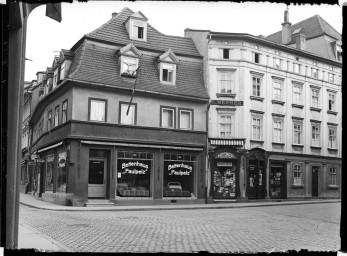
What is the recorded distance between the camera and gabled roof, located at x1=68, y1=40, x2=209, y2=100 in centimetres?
1833

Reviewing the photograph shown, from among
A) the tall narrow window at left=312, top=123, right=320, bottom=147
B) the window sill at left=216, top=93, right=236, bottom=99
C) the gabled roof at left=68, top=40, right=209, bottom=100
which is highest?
the gabled roof at left=68, top=40, right=209, bottom=100

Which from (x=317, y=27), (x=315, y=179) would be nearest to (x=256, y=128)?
(x=315, y=179)

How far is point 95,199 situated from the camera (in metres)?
20.4

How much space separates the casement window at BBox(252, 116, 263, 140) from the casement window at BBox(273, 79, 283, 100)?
1511mm

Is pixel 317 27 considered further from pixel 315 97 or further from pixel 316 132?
pixel 316 132

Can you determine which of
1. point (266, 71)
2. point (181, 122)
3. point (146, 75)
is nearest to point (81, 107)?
point (146, 75)

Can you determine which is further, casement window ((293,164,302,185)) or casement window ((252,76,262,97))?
casement window ((252,76,262,97))

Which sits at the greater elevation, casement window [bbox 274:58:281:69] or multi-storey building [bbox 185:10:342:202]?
casement window [bbox 274:58:281:69]

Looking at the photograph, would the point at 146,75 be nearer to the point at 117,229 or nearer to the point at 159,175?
the point at 159,175

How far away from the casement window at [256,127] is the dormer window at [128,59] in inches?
298

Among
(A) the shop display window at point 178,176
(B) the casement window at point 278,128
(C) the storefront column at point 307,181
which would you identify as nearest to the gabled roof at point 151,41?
(A) the shop display window at point 178,176

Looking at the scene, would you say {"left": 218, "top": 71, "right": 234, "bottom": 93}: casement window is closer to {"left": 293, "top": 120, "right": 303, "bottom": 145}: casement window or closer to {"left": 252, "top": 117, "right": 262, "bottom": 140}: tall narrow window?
{"left": 252, "top": 117, "right": 262, "bottom": 140}: tall narrow window

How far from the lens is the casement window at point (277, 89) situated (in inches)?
858

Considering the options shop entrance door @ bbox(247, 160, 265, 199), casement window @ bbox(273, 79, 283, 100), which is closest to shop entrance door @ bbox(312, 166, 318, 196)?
shop entrance door @ bbox(247, 160, 265, 199)
